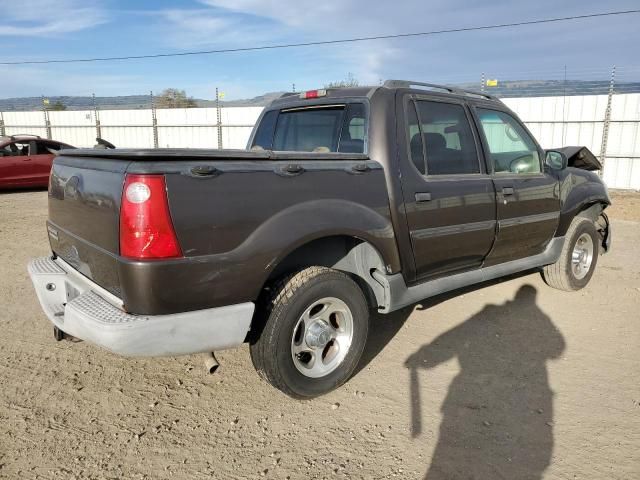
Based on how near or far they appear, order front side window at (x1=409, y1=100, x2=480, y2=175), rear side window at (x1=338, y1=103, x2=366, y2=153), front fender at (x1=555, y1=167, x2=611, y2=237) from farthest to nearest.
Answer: front fender at (x1=555, y1=167, x2=611, y2=237) → front side window at (x1=409, y1=100, x2=480, y2=175) → rear side window at (x1=338, y1=103, x2=366, y2=153)

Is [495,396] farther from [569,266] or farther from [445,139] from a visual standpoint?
[569,266]

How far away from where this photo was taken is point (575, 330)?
167 inches

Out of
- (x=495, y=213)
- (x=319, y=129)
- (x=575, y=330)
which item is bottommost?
(x=575, y=330)

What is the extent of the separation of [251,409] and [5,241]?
5856mm

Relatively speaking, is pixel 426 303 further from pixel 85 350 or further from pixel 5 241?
pixel 5 241

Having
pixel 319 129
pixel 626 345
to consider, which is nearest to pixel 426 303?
pixel 626 345

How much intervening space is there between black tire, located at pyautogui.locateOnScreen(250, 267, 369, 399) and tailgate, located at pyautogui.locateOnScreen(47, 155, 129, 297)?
0.82m

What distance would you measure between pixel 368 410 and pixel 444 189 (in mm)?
1616

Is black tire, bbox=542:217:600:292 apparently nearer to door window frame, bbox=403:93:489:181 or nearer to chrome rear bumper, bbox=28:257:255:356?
door window frame, bbox=403:93:489:181

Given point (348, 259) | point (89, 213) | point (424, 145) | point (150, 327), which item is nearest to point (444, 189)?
point (424, 145)

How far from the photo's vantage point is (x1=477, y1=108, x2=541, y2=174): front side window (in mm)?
4145

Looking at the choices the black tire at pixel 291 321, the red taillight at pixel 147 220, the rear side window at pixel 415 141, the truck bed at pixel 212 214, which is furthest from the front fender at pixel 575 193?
the red taillight at pixel 147 220

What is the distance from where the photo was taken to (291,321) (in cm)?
285

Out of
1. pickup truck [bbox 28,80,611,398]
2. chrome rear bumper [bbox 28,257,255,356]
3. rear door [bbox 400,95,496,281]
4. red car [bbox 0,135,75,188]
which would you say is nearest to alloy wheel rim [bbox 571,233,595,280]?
pickup truck [bbox 28,80,611,398]
